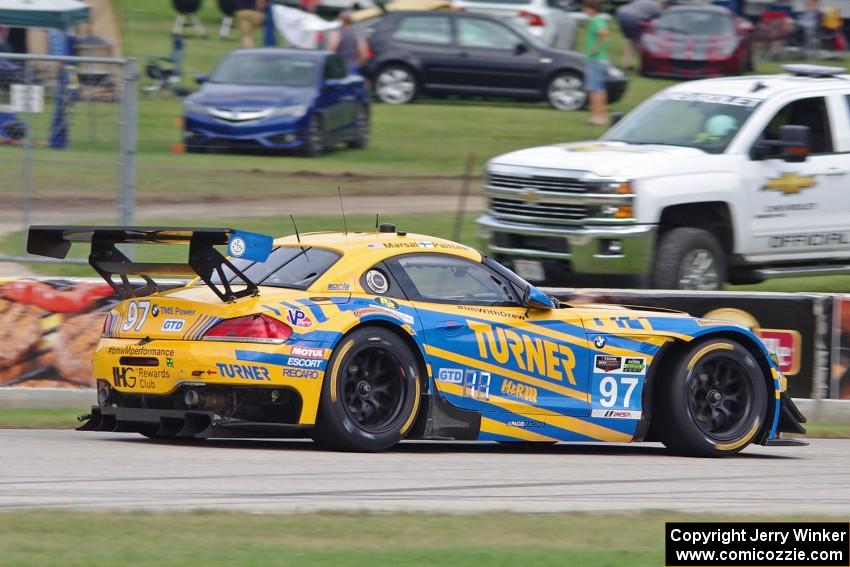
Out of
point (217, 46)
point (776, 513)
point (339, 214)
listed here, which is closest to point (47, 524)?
point (776, 513)

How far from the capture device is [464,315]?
9617mm

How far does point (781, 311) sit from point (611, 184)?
1975mm

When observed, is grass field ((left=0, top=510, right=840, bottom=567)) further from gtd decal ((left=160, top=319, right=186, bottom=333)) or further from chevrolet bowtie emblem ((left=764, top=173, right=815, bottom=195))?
chevrolet bowtie emblem ((left=764, top=173, right=815, bottom=195))

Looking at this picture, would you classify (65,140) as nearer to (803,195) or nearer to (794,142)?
(794,142)

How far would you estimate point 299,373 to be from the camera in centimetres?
Result: 890

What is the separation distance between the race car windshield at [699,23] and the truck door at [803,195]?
16506 mm

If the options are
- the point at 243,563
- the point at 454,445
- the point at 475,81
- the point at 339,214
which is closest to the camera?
the point at 243,563

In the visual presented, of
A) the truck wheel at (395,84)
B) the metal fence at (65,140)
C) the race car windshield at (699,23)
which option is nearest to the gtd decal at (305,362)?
the metal fence at (65,140)

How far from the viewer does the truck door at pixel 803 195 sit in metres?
14.6

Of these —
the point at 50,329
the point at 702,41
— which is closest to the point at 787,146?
the point at 50,329

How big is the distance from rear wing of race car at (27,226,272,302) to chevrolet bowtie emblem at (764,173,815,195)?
6632mm

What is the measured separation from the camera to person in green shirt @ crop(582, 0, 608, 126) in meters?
24.2

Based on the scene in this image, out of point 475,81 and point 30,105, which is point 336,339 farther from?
point 475,81

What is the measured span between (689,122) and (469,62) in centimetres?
1307
